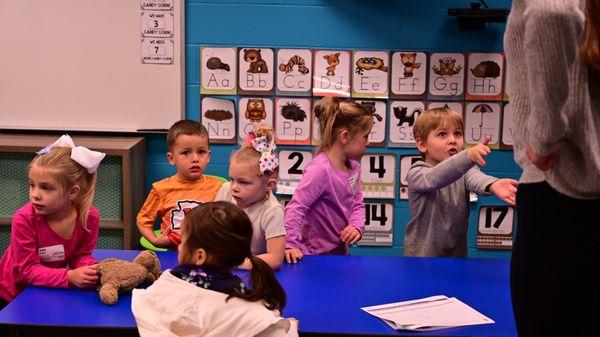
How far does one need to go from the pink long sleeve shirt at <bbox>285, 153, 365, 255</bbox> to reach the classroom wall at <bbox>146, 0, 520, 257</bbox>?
4.01 feet

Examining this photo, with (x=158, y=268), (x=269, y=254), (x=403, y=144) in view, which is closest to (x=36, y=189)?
(x=158, y=268)

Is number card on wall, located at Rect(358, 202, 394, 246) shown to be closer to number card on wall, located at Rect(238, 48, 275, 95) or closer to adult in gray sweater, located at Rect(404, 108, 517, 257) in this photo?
number card on wall, located at Rect(238, 48, 275, 95)

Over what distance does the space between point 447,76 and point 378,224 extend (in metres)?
0.98

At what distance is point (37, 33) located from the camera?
12.6 ft

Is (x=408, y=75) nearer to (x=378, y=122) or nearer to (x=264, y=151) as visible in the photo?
(x=378, y=122)

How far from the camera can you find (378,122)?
158 inches

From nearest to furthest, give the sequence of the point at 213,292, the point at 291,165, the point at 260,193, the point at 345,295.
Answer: the point at 213,292
the point at 345,295
the point at 260,193
the point at 291,165

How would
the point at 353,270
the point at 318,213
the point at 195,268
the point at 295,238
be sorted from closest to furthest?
the point at 195,268 < the point at 353,270 < the point at 295,238 < the point at 318,213

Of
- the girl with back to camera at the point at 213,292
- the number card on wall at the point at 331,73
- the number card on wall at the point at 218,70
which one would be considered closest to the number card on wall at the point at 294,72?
the number card on wall at the point at 331,73

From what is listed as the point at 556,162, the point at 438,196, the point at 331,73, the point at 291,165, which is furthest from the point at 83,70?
the point at 556,162

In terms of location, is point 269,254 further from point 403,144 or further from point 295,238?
point 403,144

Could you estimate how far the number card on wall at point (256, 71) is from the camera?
393 centimetres

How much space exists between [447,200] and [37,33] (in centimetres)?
255

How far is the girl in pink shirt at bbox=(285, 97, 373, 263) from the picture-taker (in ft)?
9.29
